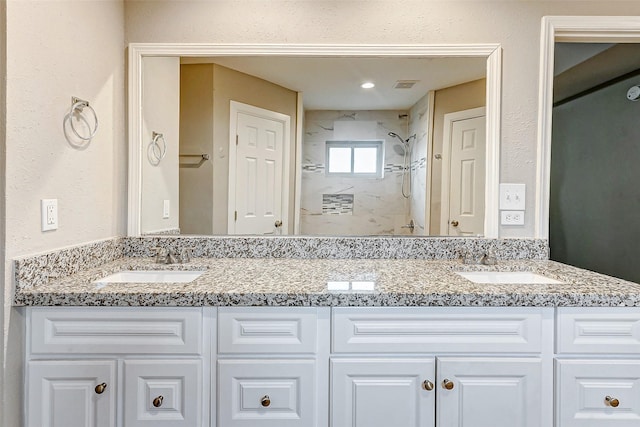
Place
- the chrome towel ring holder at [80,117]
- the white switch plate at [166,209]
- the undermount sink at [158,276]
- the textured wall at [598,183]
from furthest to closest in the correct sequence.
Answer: the textured wall at [598,183], the white switch plate at [166,209], the undermount sink at [158,276], the chrome towel ring holder at [80,117]

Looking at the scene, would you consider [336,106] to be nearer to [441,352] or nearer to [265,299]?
[265,299]

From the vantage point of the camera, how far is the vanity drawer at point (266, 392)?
111 centimetres

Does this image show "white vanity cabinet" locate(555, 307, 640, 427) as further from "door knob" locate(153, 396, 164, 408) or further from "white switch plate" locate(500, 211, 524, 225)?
"door knob" locate(153, 396, 164, 408)

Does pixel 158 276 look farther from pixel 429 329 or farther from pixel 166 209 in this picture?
pixel 429 329

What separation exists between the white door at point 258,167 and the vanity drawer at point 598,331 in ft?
3.75

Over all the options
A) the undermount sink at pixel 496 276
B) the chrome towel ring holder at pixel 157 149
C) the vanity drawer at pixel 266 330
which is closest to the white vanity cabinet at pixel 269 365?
the vanity drawer at pixel 266 330

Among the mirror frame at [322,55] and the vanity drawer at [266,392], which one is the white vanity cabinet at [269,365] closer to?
the vanity drawer at [266,392]

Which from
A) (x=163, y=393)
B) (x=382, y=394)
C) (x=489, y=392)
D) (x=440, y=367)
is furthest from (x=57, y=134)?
(x=489, y=392)

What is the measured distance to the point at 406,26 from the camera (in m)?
1.69

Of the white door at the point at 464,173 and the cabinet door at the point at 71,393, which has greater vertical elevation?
the white door at the point at 464,173

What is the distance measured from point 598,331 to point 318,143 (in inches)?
49.8

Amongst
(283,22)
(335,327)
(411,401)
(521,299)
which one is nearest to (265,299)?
(335,327)

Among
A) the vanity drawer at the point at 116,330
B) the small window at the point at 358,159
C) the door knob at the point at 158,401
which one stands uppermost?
the small window at the point at 358,159

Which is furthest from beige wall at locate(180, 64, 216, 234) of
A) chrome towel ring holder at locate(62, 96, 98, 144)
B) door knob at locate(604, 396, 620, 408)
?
door knob at locate(604, 396, 620, 408)
